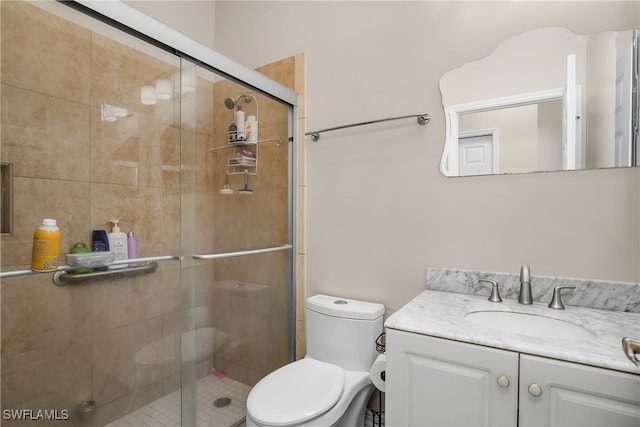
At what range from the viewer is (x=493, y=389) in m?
0.89

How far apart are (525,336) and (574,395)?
6.5 inches

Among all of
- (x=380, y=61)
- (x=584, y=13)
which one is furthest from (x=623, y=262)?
(x=380, y=61)

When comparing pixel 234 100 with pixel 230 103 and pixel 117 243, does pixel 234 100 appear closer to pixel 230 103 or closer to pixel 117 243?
pixel 230 103

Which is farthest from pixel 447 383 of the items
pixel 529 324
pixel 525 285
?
pixel 525 285

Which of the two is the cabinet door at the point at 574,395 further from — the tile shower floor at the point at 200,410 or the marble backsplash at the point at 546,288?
the tile shower floor at the point at 200,410

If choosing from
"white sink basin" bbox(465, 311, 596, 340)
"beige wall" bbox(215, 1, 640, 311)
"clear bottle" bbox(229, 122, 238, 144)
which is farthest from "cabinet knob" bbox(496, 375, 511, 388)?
"clear bottle" bbox(229, 122, 238, 144)

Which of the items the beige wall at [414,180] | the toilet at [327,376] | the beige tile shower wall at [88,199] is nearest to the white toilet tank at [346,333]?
the toilet at [327,376]

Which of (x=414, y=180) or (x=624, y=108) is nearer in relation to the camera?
(x=624, y=108)

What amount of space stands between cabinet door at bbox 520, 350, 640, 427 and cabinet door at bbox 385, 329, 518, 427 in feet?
0.10

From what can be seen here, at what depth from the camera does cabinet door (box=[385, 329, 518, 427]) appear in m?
0.88

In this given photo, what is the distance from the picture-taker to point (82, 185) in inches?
50.8

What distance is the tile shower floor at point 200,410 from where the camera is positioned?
4.77 feet

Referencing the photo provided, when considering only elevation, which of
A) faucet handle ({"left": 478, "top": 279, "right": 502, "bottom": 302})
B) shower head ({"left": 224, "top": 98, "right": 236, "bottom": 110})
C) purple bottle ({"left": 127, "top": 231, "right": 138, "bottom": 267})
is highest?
shower head ({"left": 224, "top": 98, "right": 236, "bottom": 110})

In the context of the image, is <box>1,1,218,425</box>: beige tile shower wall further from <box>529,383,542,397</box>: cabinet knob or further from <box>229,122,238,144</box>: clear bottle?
<box>529,383,542,397</box>: cabinet knob
